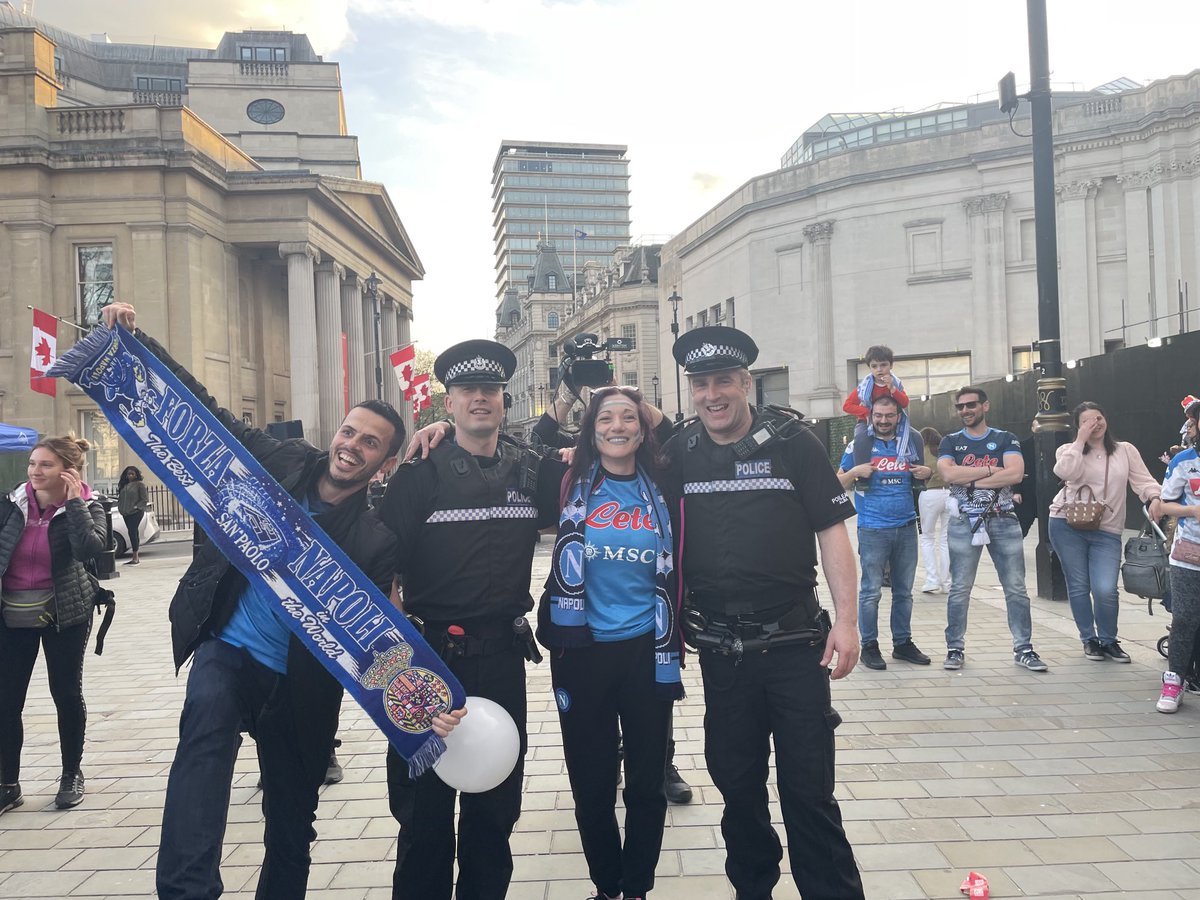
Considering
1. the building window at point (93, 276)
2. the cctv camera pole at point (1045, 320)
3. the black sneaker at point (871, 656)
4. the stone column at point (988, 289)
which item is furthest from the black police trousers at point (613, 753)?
the stone column at point (988, 289)

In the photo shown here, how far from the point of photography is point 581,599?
11.8ft

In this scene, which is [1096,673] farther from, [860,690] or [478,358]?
[478,358]

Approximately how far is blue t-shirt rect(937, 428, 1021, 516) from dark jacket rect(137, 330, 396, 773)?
5475mm

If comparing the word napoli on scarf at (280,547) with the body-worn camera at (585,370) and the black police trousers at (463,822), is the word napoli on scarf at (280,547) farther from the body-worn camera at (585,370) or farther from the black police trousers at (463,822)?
the body-worn camera at (585,370)

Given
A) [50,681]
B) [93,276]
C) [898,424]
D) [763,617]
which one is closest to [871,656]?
[898,424]

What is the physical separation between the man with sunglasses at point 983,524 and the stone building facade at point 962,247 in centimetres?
3450

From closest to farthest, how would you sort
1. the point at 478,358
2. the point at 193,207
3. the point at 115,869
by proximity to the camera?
the point at 478,358 < the point at 115,869 < the point at 193,207

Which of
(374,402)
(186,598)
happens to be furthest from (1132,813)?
(186,598)

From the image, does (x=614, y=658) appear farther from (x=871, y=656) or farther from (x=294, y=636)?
(x=871, y=656)

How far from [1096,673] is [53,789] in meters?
7.51

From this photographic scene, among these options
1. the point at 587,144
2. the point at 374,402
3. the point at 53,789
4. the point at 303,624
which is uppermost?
the point at 587,144

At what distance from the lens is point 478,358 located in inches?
151

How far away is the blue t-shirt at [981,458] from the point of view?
738 cm

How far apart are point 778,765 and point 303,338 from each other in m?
38.1
